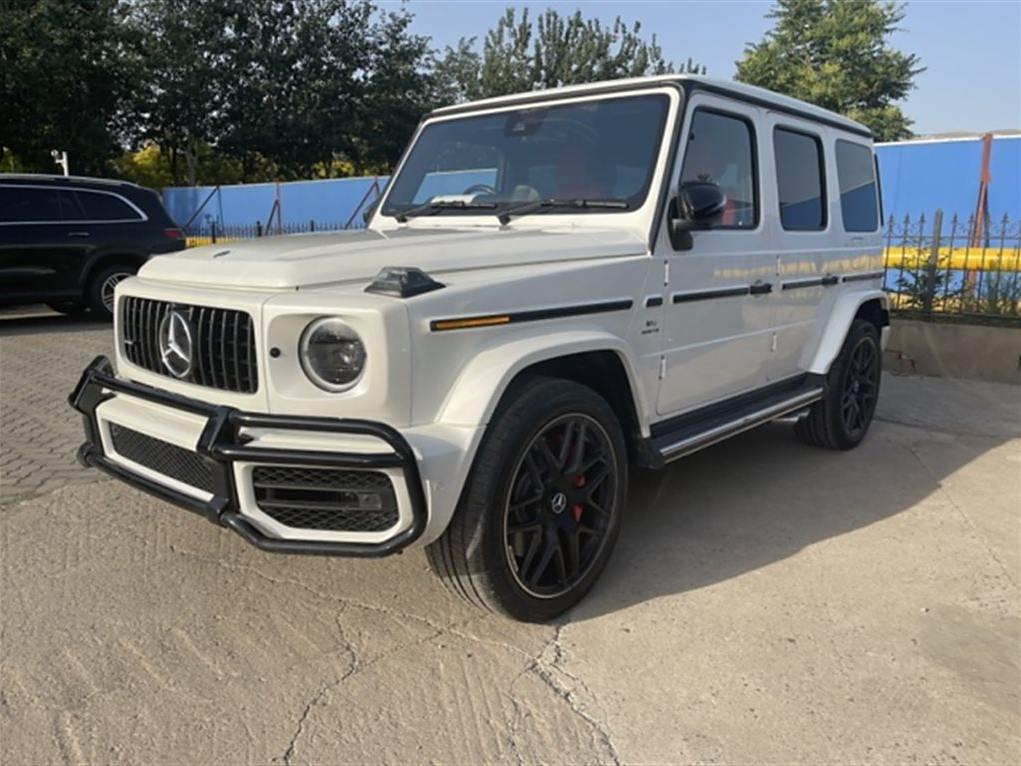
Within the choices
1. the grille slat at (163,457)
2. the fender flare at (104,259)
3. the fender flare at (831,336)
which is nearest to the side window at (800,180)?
the fender flare at (831,336)

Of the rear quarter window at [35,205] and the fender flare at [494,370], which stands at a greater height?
the rear quarter window at [35,205]

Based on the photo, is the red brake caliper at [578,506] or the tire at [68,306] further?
the tire at [68,306]

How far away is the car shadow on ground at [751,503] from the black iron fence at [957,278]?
9.60ft

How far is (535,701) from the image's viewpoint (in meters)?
2.54

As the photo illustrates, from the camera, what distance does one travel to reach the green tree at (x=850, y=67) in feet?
113

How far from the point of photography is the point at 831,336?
488cm

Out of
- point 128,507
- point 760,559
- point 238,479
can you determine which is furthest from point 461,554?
point 128,507

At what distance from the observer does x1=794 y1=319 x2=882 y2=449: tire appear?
505 centimetres

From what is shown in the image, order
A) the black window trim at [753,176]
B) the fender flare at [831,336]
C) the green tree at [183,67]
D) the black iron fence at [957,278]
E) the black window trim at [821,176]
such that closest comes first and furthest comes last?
the black window trim at [753,176], the black window trim at [821,176], the fender flare at [831,336], the black iron fence at [957,278], the green tree at [183,67]

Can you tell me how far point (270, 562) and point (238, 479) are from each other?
111cm

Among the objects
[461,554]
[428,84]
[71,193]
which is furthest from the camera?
[428,84]

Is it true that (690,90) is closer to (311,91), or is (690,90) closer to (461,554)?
(461,554)

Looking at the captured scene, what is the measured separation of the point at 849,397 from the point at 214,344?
4.17 m

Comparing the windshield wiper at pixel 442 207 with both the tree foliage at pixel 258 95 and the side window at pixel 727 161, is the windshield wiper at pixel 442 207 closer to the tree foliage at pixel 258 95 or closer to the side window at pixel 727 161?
the side window at pixel 727 161
